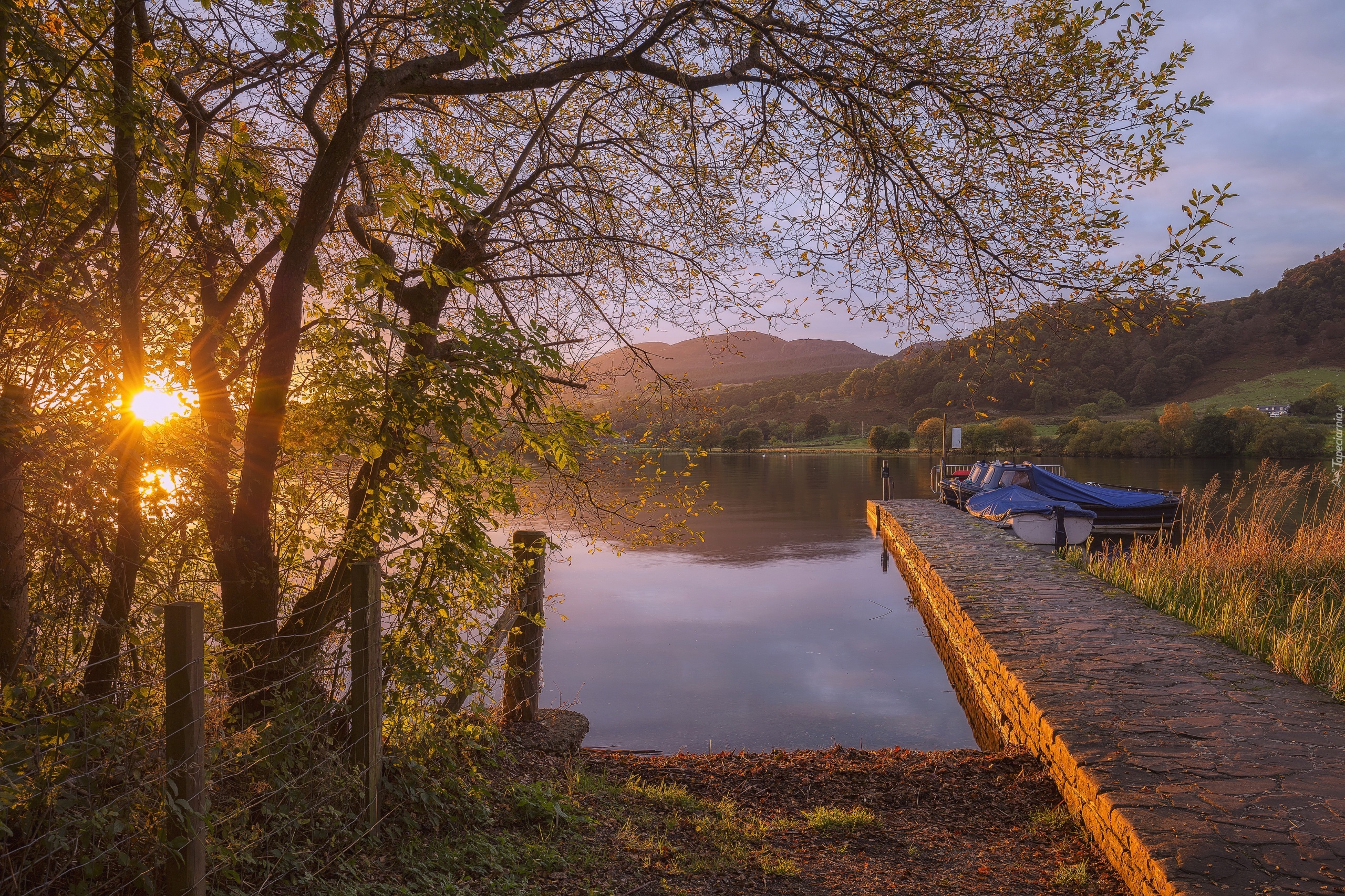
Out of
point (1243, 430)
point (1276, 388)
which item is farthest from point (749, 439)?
point (1276, 388)

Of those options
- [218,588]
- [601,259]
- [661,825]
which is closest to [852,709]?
[661,825]

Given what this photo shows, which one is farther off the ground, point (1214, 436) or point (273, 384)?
point (273, 384)

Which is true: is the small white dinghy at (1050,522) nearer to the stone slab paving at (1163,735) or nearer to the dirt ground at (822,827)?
the stone slab paving at (1163,735)

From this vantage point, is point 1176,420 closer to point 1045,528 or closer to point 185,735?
point 1045,528

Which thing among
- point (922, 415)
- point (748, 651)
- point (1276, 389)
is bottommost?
point (748, 651)

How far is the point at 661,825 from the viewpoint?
15.5 ft

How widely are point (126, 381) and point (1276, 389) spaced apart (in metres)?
113

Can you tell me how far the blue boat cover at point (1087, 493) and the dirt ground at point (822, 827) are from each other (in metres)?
14.9

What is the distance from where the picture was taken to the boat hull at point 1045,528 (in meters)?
17.8

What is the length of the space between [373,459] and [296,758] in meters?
1.47

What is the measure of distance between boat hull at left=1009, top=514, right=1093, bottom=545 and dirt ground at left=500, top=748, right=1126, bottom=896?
12867 mm

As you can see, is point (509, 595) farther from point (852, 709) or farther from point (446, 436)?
point (852, 709)

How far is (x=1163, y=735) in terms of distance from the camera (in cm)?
464

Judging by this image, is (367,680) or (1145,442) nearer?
(367,680)
